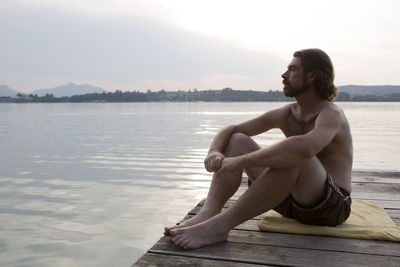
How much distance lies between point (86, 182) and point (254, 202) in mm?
6719

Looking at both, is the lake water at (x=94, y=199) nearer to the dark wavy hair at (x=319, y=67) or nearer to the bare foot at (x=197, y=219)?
the bare foot at (x=197, y=219)

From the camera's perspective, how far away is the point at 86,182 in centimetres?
887

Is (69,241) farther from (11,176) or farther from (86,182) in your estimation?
(11,176)

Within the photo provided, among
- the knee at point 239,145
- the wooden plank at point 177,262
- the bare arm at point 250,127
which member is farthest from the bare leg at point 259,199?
the bare arm at point 250,127

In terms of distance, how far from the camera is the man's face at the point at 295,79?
3.02 meters

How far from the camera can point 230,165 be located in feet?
9.74

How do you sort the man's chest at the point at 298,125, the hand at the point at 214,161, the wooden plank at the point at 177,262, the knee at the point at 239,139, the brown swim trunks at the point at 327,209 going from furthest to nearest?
the knee at the point at 239,139
the man's chest at the point at 298,125
the hand at the point at 214,161
the brown swim trunks at the point at 327,209
the wooden plank at the point at 177,262

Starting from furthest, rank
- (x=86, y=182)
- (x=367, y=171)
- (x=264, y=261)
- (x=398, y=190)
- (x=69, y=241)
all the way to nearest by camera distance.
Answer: (x=86, y=182), (x=367, y=171), (x=69, y=241), (x=398, y=190), (x=264, y=261)

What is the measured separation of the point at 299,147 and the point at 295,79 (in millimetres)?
658

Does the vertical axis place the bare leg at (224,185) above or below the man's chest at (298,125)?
below

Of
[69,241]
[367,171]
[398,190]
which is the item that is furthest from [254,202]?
[367,171]

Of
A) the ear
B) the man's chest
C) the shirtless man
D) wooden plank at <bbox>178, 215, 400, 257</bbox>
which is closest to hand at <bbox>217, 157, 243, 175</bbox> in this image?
the shirtless man

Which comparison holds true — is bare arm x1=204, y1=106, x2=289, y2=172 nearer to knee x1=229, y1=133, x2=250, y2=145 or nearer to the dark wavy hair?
knee x1=229, y1=133, x2=250, y2=145

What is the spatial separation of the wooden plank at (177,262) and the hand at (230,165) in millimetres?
707
